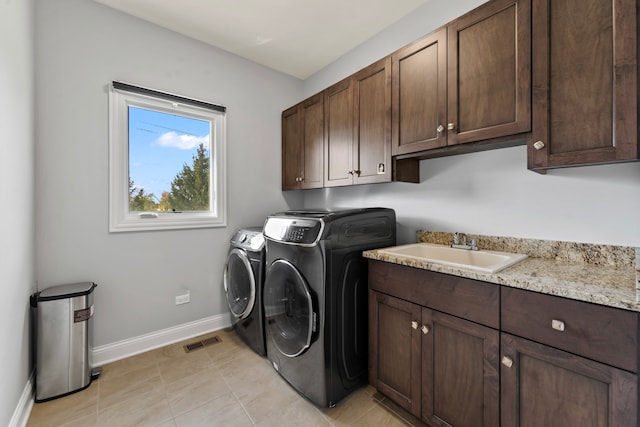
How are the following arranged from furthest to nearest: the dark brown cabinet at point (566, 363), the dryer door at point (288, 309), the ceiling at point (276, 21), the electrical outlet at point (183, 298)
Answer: the electrical outlet at point (183, 298) → the ceiling at point (276, 21) → the dryer door at point (288, 309) → the dark brown cabinet at point (566, 363)

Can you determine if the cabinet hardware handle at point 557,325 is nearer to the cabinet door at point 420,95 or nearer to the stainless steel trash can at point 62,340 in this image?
the cabinet door at point 420,95

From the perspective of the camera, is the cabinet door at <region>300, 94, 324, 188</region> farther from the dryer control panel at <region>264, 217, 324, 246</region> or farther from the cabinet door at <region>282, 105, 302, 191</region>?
the dryer control panel at <region>264, 217, 324, 246</region>

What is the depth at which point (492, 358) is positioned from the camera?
113cm

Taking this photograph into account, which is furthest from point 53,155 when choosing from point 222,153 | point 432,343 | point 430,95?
point 432,343

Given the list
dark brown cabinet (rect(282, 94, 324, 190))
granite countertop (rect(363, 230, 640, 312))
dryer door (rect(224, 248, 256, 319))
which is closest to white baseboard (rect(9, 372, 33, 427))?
dryer door (rect(224, 248, 256, 319))

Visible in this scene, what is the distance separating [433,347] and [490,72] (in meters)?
1.43

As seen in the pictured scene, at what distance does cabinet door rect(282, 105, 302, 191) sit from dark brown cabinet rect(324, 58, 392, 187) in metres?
0.46

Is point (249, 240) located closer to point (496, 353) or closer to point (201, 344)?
point (201, 344)

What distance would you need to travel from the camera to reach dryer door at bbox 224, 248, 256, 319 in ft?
7.18

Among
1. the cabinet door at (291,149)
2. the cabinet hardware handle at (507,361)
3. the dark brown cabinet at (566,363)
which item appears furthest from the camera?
the cabinet door at (291,149)

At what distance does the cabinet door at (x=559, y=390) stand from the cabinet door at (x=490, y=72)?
3.19 feet

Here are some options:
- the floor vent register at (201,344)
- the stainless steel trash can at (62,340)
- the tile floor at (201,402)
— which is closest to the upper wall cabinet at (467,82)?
the tile floor at (201,402)

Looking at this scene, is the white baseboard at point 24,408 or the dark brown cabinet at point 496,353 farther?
the white baseboard at point 24,408

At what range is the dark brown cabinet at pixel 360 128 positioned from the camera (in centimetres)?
191
